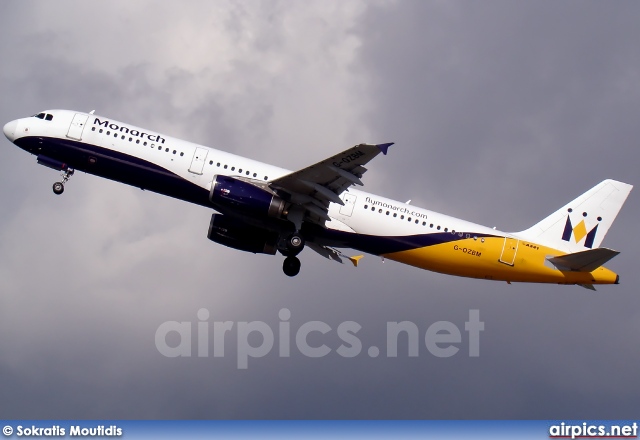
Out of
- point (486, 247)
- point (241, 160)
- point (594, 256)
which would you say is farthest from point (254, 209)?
point (594, 256)

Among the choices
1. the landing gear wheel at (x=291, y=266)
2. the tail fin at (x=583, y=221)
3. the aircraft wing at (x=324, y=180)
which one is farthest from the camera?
the tail fin at (x=583, y=221)

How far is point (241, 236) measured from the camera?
65.6m

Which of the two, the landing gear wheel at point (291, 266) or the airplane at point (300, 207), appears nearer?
the airplane at point (300, 207)

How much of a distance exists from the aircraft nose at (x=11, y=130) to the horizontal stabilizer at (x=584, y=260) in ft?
102

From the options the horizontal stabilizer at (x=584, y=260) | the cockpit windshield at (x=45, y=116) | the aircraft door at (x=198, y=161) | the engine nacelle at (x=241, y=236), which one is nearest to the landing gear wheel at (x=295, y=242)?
the engine nacelle at (x=241, y=236)

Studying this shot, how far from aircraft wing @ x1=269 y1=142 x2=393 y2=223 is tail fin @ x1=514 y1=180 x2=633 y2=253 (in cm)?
1214

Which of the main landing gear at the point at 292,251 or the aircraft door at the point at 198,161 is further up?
the aircraft door at the point at 198,161

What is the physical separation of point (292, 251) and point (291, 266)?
9.35 ft

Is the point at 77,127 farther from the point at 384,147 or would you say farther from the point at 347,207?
the point at 384,147

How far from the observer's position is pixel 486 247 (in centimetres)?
6262

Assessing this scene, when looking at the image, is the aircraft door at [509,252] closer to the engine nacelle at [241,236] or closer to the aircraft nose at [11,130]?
the engine nacelle at [241,236]

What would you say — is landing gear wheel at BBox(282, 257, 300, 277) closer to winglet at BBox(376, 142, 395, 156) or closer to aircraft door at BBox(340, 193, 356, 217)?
aircraft door at BBox(340, 193, 356, 217)

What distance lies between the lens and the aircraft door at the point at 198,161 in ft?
198

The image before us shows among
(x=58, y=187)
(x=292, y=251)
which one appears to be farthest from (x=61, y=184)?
(x=292, y=251)
